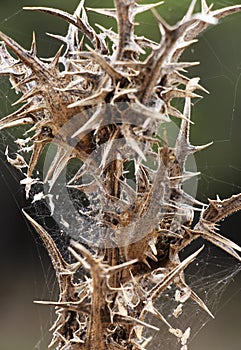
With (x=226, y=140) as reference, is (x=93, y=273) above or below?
above

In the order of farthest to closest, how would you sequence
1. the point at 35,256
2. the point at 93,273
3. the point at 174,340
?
the point at 35,256 < the point at 174,340 < the point at 93,273

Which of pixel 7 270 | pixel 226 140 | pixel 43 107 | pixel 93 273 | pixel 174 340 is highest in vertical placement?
pixel 43 107

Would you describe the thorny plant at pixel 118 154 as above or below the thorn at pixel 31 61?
below

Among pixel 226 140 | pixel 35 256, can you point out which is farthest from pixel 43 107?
pixel 35 256

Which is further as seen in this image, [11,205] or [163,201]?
[11,205]

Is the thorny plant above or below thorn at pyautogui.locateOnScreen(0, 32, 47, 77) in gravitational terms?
below

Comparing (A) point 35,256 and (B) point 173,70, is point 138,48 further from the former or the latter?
(A) point 35,256

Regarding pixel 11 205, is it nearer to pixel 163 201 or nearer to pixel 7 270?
pixel 7 270

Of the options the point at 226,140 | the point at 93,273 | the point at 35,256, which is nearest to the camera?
the point at 93,273
